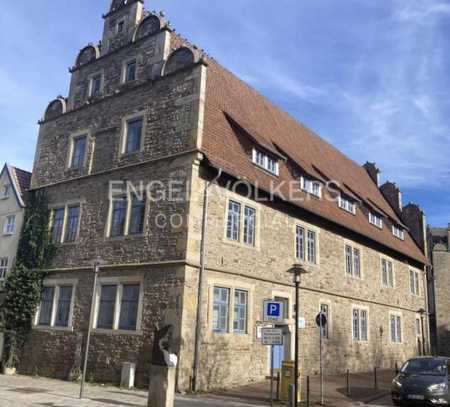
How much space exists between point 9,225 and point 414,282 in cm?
2318

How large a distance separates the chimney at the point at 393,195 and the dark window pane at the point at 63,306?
78.1ft

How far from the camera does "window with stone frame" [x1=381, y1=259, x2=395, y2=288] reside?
26.3m

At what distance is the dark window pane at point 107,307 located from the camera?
15.9 m

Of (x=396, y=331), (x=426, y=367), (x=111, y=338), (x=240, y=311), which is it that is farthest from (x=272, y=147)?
(x=396, y=331)

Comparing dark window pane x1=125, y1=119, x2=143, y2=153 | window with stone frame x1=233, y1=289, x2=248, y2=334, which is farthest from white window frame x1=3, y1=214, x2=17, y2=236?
window with stone frame x1=233, y1=289, x2=248, y2=334

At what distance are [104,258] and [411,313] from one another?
19922mm

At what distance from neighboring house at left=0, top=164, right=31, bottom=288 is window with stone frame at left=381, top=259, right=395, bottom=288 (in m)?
18.0

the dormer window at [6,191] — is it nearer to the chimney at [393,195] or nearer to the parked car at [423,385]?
the parked car at [423,385]

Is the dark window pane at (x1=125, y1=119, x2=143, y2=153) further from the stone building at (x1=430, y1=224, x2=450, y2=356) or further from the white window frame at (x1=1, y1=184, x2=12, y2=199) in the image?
the stone building at (x1=430, y1=224, x2=450, y2=356)

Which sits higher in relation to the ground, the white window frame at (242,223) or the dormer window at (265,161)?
the dormer window at (265,161)

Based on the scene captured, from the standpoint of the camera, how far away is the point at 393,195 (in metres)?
34.2

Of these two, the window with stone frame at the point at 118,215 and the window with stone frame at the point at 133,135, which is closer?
the window with stone frame at the point at 118,215

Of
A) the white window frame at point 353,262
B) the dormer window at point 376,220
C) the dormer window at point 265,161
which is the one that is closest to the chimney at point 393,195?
the dormer window at point 376,220

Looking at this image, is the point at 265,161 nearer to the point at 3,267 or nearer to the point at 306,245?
the point at 306,245
